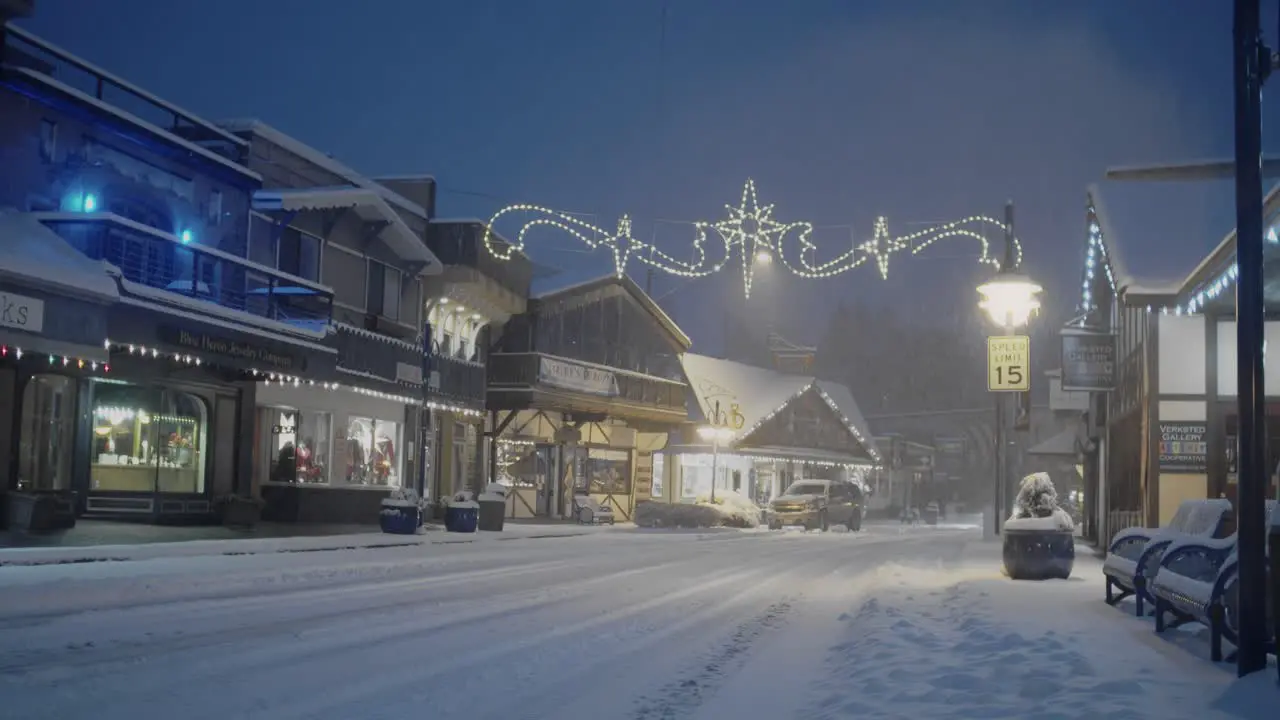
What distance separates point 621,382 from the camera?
4825 cm

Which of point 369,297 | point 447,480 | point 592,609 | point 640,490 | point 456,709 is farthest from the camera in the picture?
point 640,490

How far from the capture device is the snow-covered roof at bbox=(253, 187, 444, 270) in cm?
2955

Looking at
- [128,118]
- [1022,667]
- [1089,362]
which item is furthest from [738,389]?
[1022,667]

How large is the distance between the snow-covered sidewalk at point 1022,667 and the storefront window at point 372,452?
22.3 m

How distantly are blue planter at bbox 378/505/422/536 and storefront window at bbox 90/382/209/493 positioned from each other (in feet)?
14.0

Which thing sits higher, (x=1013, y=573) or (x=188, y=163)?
(x=188, y=163)

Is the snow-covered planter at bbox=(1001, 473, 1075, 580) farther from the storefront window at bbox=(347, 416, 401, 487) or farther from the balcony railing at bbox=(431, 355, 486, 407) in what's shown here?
the balcony railing at bbox=(431, 355, 486, 407)

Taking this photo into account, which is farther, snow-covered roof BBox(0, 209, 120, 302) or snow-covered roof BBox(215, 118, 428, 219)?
snow-covered roof BBox(215, 118, 428, 219)

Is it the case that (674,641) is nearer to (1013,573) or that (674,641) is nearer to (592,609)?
(592,609)

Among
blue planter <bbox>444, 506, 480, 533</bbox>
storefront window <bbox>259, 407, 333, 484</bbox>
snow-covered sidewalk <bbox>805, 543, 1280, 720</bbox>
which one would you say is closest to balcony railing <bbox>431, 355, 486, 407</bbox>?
storefront window <bbox>259, 407, 333, 484</bbox>

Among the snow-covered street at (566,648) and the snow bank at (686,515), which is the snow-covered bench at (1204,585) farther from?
the snow bank at (686,515)

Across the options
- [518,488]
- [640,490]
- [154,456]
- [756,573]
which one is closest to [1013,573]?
[756,573]

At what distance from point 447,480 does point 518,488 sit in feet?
17.6

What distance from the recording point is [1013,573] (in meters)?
18.6
